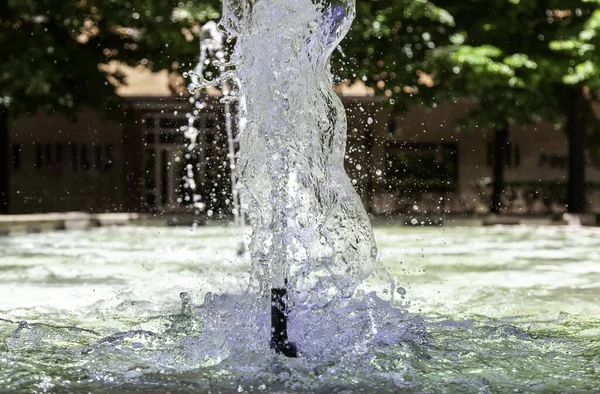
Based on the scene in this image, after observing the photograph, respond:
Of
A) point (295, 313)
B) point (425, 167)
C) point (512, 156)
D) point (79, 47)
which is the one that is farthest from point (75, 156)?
point (295, 313)

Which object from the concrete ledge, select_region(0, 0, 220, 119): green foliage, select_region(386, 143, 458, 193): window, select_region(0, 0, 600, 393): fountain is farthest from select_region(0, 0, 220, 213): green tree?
select_region(0, 0, 600, 393): fountain

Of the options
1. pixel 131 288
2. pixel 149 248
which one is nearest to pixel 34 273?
pixel 131 288

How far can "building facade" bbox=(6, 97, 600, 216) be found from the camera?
28234mm

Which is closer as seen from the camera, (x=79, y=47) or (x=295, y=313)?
(x=295, y=313)

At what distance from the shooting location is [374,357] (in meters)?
6.07

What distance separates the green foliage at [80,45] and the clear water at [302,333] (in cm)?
993

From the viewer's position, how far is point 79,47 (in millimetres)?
23031

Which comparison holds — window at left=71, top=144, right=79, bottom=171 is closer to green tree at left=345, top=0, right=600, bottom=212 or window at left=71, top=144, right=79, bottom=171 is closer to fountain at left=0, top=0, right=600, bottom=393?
green tree at left=345, top=0, right=600, bottom=212

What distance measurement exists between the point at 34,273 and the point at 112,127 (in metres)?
18.3

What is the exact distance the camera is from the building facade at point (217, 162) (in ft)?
92.6

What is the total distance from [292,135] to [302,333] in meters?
1.35

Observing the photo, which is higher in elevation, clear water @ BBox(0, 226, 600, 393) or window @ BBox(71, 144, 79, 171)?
window @ BBox(71, 144, 79, 171)

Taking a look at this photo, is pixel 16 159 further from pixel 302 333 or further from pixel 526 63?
pixel 302 333

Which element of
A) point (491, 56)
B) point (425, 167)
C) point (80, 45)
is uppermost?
point (80, 45)
